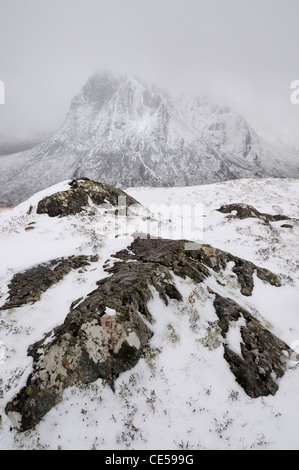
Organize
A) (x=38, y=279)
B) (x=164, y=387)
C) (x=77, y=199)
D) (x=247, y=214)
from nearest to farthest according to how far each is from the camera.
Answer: (x=164, y=387), (x=38, y=279), (x=77, y=199), (x=247, y=214)

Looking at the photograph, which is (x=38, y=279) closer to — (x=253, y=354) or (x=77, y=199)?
(x=253, y=354)

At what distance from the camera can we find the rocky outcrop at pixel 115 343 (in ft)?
15.5

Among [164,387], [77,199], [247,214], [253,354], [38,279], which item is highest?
[77,199]

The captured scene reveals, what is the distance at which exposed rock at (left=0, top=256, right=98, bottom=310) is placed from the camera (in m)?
7.25

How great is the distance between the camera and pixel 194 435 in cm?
442

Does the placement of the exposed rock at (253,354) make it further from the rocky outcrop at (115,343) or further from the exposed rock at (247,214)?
the exposed rock at (247,214)

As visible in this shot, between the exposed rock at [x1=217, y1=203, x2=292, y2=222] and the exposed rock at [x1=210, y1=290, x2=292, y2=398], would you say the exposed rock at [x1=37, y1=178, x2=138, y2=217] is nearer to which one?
the exposed rock at [x1=217, y1=203, x2=292, y2=222]

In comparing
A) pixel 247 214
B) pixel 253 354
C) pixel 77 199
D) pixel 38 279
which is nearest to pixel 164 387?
pixel 253 354

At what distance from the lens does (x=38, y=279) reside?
8.30 meters

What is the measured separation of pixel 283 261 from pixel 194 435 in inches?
439

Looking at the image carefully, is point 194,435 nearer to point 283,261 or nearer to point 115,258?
point 115,258

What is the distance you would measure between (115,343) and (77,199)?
13252 mm
